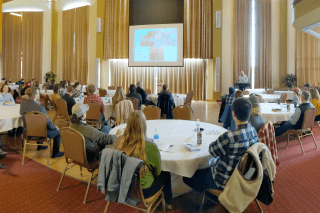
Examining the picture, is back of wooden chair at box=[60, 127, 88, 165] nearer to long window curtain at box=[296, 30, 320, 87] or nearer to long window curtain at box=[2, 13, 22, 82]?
long window curtain at box=[296, 30, 320, 87]

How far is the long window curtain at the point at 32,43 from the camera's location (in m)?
16.4

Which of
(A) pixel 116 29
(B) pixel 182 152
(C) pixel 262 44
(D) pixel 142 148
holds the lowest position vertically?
(B) pixel 182 152

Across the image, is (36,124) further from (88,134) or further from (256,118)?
(256,118)

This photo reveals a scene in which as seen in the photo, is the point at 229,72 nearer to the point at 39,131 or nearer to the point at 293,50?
the point at 293,50

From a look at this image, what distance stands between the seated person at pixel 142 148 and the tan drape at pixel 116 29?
1298 centimetres

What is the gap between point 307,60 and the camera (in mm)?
12844

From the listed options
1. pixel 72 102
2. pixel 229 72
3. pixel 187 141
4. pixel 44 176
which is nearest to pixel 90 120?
pixel 72 102

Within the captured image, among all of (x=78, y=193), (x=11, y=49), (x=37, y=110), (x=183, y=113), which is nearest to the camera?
(x=78, y=193)

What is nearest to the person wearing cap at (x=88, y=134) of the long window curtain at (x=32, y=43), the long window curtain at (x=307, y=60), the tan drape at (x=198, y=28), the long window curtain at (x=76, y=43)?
the tan drape at (x=198, y=28)

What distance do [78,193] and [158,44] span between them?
1111 cm

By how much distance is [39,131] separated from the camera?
4043 mm

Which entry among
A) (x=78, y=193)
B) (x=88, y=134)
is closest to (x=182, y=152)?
(x=88, y=134)

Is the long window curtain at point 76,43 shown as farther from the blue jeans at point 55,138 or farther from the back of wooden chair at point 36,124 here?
the back of wooden chair at point 36,124

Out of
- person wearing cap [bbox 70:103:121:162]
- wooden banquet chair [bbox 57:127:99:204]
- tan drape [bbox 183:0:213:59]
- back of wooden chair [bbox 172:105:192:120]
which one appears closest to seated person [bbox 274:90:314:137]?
back of wooden chair [bbox 172:105:192:120]
